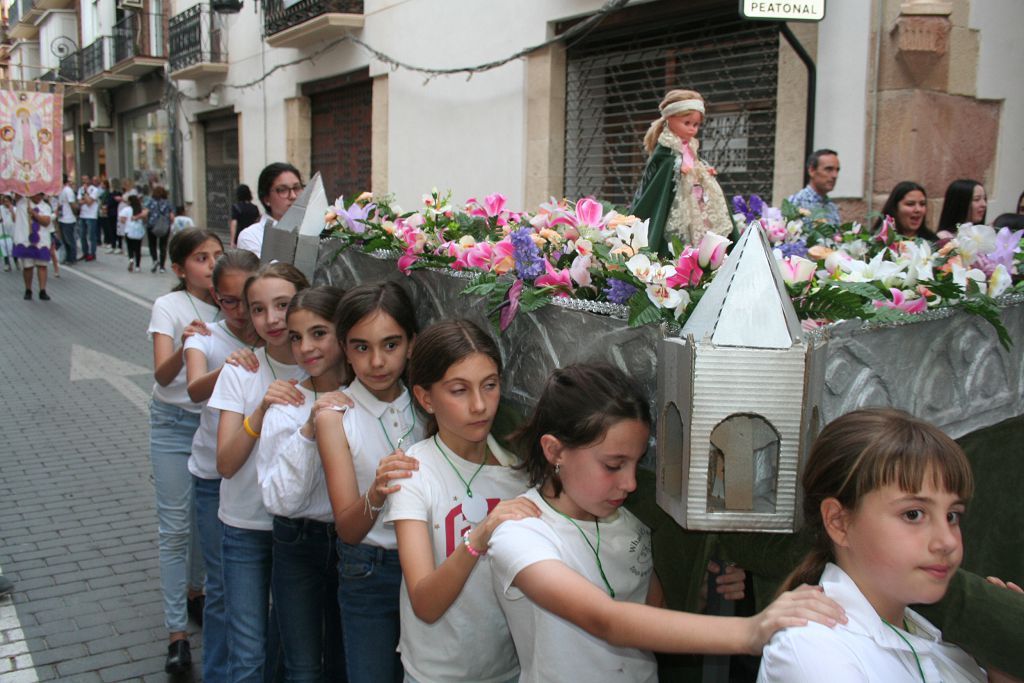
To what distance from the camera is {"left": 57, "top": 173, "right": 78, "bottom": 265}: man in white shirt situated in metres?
18.9

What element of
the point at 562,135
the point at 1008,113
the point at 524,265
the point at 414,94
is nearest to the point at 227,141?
the point at 414,94

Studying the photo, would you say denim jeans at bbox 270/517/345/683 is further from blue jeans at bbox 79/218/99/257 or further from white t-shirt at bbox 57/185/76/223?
blue jeans at bbox 79/218/99/257

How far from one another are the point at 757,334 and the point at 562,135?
8.43m

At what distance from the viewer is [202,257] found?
387cm

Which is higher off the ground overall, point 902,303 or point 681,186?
point 681,186

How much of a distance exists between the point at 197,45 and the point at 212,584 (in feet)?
59.1

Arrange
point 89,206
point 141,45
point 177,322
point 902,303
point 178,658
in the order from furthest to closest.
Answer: point 141,45 → point 89,206 → point 177,322 → point 178,658 → point 902,303

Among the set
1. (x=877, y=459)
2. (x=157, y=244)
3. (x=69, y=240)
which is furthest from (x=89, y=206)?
(x=877, y=459)

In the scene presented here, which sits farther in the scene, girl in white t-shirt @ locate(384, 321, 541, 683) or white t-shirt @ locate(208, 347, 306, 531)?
white t-shirt @ locate(208, 347, 306, 531)

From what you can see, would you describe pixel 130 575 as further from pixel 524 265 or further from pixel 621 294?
pixel 621 294

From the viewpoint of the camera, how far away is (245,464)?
119 inches

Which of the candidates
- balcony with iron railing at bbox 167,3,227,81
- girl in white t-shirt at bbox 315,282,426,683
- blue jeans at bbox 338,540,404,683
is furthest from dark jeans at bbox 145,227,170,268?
blue jeans at bbox 338,540,404,683

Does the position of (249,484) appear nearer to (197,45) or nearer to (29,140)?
(29,140)

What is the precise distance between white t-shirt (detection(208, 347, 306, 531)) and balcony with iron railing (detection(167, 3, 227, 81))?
16.7 meters
